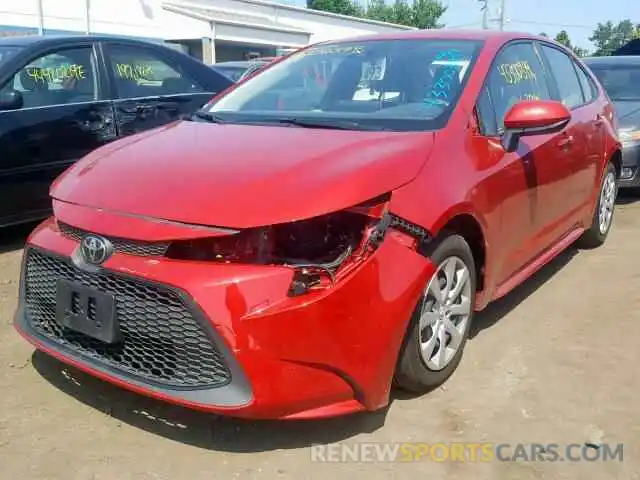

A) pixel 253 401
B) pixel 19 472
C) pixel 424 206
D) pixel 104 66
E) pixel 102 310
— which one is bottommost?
pixel 19 472

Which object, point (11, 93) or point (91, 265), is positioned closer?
point (91, 265)

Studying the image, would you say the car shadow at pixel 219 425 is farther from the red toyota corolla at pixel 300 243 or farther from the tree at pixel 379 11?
the tree at pixel 379 11

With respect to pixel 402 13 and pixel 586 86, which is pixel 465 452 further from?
pixel 402 13

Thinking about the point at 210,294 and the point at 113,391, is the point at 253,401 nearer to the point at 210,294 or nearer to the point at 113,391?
the point at 210,294

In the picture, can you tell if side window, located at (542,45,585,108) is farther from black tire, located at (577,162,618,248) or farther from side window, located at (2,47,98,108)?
side window, located at (2,47,98,108)

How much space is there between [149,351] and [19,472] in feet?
2.06

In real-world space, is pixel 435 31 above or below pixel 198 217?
above

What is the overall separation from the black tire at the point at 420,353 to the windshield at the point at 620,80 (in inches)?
214

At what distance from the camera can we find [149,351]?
8.00ft

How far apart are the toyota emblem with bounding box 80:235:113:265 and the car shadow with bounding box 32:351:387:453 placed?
0.71 meters

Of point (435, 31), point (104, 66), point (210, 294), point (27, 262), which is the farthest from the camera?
point (104, 66)

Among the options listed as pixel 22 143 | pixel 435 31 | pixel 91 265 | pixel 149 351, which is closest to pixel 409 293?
pixel 149 351

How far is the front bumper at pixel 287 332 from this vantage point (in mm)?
2252

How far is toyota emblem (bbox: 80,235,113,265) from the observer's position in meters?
2.44
